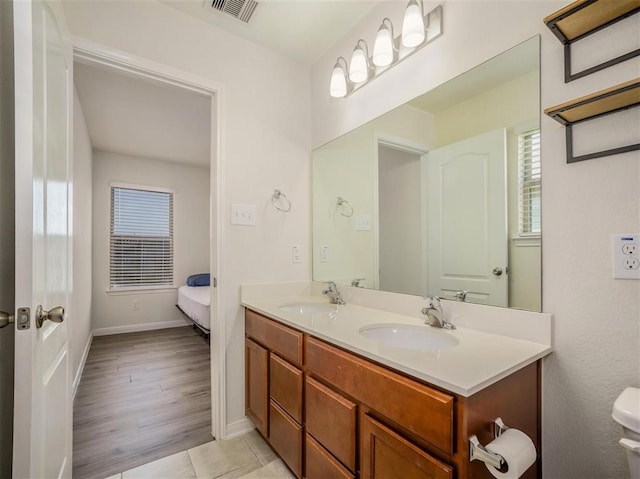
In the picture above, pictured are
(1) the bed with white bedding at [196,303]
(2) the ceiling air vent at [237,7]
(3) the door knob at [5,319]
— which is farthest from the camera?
(1) the bed with white bedding at [196,303]

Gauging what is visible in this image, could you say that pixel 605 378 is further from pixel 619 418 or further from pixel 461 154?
pixel 461 154

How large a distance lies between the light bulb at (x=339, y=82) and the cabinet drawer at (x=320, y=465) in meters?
1.88

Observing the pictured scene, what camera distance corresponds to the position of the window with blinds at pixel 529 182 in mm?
1112

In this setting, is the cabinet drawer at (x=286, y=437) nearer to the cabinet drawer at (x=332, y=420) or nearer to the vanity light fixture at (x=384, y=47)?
the cabinet drawer at (x=332, y=420)

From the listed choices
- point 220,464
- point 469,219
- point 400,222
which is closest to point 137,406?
point 220,464

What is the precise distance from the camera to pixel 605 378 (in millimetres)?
932

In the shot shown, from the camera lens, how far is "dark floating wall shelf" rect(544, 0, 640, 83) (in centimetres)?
89

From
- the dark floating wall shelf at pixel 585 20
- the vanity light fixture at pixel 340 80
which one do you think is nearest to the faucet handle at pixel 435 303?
the dark floating wall shelf at pixel 585 20

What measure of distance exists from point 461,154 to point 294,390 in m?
1.34

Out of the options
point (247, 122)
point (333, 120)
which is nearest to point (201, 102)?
point (247, 122)

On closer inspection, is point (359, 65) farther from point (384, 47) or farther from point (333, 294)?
point (333, 294)

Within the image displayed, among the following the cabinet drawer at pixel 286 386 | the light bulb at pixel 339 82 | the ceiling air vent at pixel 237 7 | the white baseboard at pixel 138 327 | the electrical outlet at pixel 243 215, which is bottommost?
the white baseboard at pixel 138 327

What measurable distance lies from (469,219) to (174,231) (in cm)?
460

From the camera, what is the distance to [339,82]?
1.90m
